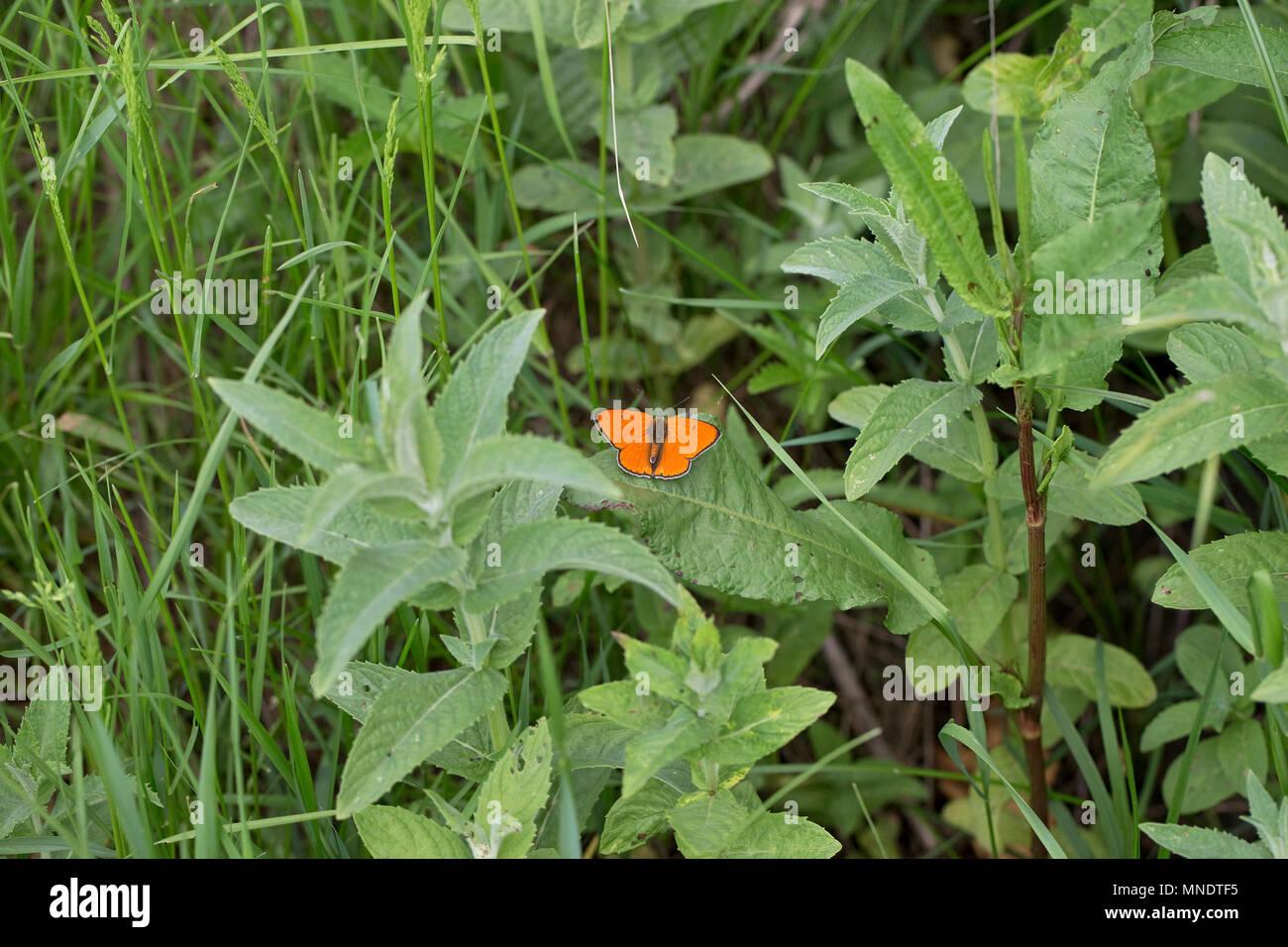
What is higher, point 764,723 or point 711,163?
point 711,163

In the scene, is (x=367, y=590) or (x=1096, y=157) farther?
(x=1096, y=157)

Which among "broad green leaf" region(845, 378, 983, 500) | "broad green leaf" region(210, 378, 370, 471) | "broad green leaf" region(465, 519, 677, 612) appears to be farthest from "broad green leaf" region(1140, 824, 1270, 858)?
"broad green leaf" region(210, 378, 370, 471)

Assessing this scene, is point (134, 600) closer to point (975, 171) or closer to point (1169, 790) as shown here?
point (1169, 790)

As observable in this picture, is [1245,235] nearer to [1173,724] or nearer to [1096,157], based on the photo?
[1096,157]

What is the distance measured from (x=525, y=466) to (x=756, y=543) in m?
1.01

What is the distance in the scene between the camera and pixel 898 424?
7.30ft

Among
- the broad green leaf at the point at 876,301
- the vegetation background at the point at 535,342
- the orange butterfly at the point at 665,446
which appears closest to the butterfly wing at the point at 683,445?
the orange butterfly at the point at 665,446

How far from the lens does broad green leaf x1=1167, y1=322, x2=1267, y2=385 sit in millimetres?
2143

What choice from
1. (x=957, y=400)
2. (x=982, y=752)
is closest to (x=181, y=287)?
(x=957, y=400)

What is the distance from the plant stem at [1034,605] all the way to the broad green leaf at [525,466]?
1.01 metres

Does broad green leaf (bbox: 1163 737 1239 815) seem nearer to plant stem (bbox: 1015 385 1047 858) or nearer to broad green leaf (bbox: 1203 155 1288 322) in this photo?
plant stem (bbox: 1015 385 1047 858)

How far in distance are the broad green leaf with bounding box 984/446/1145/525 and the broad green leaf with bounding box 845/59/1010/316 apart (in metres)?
0.56

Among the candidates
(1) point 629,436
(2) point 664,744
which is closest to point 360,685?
(2) point 664,744
